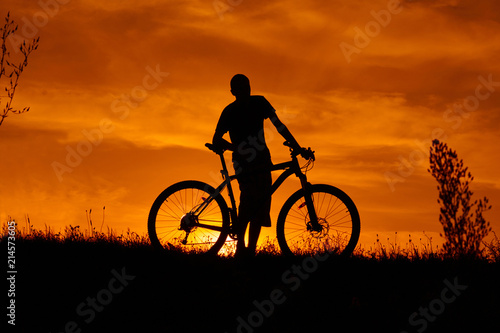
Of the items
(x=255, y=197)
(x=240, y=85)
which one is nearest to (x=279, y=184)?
(x=255, y=197)

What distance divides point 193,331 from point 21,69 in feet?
22.9

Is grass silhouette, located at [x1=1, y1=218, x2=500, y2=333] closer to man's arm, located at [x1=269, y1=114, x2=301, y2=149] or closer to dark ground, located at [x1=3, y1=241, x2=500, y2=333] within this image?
dark ground, located at [x1=3, y1=241, x2=500, y2=333]

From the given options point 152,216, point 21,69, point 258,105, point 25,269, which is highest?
point 21,69

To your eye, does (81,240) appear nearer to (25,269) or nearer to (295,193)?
(25,269)

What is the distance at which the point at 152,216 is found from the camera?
371 inches

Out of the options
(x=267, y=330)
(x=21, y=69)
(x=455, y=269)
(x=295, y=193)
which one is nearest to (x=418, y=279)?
(x=455, y=269)

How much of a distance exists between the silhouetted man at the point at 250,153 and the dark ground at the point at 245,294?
0.65 m

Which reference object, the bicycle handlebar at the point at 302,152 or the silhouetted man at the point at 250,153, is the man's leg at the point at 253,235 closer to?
the silhouetted man at the point at 250,153

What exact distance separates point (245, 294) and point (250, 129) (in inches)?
115

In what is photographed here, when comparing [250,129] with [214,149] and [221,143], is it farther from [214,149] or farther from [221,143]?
[214,149]

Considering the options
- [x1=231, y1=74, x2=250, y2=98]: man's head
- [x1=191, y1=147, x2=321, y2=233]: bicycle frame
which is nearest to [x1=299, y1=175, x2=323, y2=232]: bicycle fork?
[x1=191, y1=147, x2=321, y2=233]: bicycle frame

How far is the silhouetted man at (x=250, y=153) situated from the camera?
9562mm

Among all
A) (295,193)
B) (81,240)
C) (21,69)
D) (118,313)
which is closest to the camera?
(118,313)

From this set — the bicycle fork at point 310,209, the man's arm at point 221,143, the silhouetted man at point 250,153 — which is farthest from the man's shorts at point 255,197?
the bicycle fork at point 310,209
